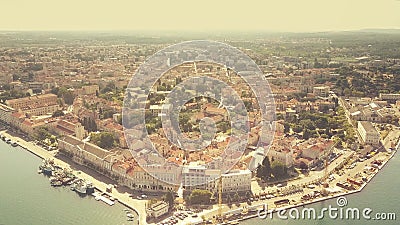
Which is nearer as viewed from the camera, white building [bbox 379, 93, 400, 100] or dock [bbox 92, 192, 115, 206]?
dock [bbox 92, 192, 115, 206]

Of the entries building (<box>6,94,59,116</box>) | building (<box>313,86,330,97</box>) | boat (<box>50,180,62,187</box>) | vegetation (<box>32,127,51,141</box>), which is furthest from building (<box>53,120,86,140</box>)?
building (<box>313,86,330,97</box>)

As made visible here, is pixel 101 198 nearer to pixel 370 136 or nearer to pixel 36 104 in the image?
pixel 370 136

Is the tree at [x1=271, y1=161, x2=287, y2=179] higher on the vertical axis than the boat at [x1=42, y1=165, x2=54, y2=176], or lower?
higher

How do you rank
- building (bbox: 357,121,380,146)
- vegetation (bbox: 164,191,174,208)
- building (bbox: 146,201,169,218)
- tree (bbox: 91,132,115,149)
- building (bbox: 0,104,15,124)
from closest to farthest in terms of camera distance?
building (bbox: 146,201,169,218) → vegetation (bbox: 164,191,174,208) → tree (bbox: 91,132,115,149) → building (bbox: 357,121,380,146) → building (bbox: 0,104,15,124)

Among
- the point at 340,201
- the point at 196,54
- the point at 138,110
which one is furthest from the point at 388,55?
the point at 340,201

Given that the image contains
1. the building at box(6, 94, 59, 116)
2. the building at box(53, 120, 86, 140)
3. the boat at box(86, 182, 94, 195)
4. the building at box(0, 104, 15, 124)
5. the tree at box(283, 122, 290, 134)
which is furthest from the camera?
the building at box(6, 94, 59, 116)

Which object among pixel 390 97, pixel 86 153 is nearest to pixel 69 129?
pixel 86 153

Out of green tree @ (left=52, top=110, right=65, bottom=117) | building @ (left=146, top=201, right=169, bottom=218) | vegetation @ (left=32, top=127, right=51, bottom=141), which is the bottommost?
building @ (left=146, top=201, right=169, bottom=218)

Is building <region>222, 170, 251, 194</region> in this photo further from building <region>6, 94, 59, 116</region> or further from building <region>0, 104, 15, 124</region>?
building <region>6, 94, 59, 116</region>
